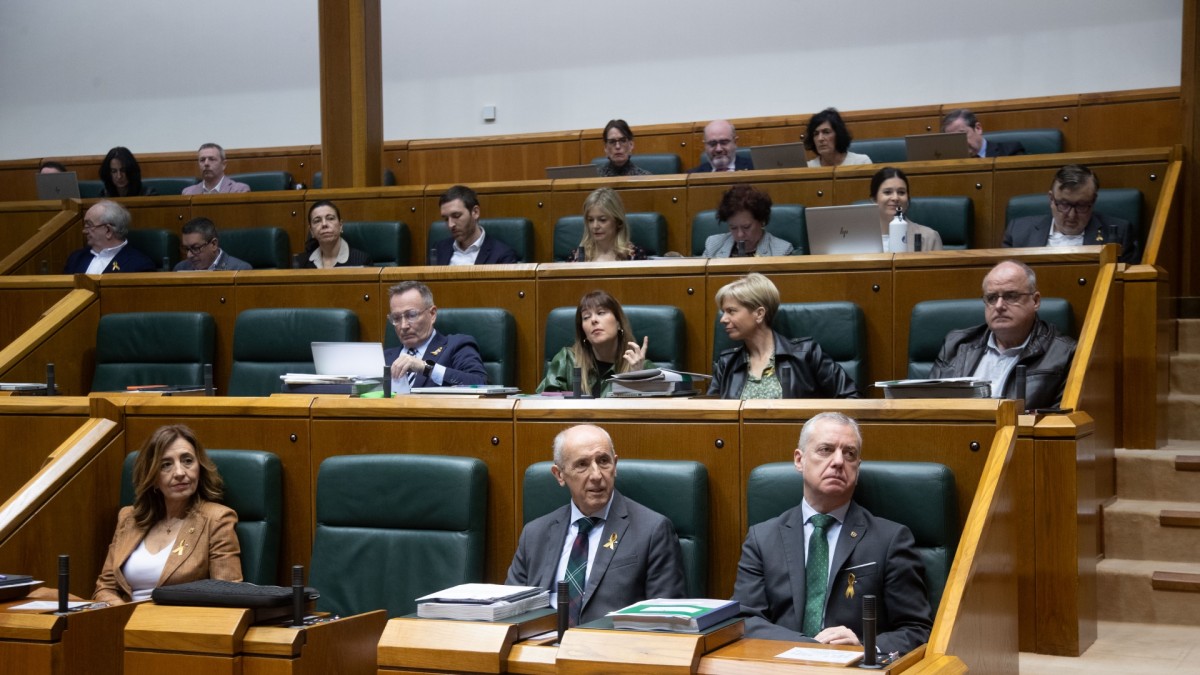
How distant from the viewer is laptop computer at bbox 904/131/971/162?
11.1ft

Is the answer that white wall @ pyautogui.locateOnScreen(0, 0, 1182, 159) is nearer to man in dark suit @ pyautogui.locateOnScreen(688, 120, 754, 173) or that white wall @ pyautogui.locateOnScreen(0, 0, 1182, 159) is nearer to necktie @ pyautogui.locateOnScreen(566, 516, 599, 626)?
man in dark suit @ pyautogui.locateOnScreen(688, 120, 754, 173)

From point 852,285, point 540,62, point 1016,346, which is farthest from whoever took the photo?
point 540,62

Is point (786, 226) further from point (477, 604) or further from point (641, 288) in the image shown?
point (477, 604)

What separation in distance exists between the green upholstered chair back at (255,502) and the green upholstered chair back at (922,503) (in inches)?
34.1

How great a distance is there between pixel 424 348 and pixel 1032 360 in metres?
1.18

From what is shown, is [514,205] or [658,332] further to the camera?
[514,205]

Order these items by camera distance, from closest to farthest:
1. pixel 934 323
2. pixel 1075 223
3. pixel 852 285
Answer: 1. pixel 934 323
2. pixel 852 285
3. pixel 1075 223

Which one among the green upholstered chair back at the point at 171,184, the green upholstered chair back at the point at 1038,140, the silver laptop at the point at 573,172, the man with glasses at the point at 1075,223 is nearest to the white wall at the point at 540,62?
the green upholstered chair back at the point at 1038,140

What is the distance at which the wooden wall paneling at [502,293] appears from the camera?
2.84 meters

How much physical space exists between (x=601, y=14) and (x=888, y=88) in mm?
1221

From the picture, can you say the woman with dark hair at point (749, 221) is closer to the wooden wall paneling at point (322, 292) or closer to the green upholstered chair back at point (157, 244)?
the wooden wall paneling at point (322, 292)

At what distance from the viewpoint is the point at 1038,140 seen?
4266 mm

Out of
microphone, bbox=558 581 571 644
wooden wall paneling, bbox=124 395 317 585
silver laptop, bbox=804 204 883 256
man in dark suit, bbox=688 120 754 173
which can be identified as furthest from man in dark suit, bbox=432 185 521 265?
microphone, bbox=558 581 571 644

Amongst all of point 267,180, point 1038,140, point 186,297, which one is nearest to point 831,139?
point 1038,140
